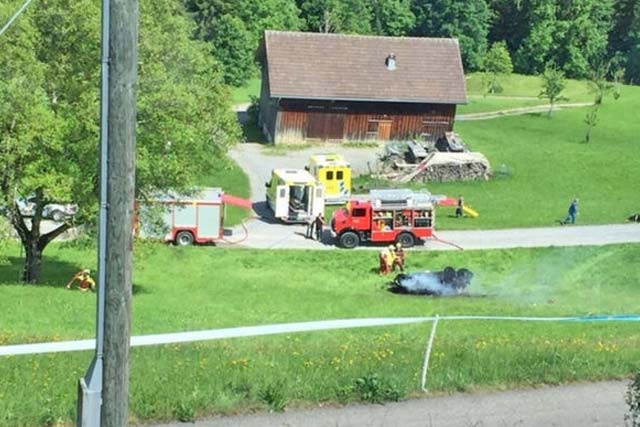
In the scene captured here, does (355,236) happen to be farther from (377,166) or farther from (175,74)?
(377,166)

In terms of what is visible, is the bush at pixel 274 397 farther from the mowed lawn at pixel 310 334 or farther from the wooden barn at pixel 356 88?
the wooden barn at pixel 356 88

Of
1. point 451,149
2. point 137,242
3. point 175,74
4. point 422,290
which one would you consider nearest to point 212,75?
point 175,74

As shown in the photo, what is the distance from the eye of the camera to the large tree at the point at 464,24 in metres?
97.1

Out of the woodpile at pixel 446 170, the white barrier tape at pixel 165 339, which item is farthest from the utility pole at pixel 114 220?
the woodpile at pixel 446 170

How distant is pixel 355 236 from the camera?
35.8m

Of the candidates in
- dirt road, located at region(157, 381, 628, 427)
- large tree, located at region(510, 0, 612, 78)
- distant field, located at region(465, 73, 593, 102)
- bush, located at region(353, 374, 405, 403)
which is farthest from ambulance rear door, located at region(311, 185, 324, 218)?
large tree, located at region(510, 0, 612, 78)

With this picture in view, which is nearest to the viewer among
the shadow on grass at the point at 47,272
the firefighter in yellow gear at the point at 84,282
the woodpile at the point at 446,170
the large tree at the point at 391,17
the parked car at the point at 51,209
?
the firefighter in yellow gear at the point at 84,282

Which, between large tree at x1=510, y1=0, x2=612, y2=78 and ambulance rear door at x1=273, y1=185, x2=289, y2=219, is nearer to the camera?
ambulance rear door at x1=273, y1=185, x2=289, y2=219

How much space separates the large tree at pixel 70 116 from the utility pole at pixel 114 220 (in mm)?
18914

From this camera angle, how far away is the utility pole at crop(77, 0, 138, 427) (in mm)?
5598

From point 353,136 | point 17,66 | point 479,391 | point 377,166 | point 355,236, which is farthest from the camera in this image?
point 353,136

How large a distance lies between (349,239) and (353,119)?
21.1 meters

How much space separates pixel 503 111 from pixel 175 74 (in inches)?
1857

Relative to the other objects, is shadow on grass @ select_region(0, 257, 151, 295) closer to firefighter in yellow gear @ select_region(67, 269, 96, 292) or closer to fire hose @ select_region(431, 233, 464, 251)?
firefighter in yellow gear @ select_region(67, 269, 96, 292)
